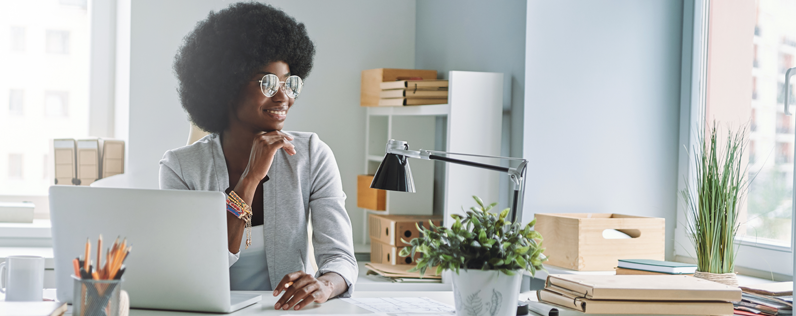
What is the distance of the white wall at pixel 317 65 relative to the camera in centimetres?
324

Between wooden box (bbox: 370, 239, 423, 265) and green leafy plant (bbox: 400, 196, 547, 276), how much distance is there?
5.89 feet

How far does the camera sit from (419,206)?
11.1 ft

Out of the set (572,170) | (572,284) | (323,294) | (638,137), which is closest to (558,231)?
(572,170)

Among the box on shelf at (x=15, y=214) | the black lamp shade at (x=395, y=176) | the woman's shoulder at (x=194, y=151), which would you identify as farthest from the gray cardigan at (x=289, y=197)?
the box on shelf at (x=15, y=214)

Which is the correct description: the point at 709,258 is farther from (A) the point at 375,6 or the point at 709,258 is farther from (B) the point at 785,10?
(A) the point at 375,6

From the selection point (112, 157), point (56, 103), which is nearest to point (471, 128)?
point (112, 157)

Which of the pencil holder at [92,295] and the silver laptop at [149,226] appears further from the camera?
the silver laptop at [149,226]

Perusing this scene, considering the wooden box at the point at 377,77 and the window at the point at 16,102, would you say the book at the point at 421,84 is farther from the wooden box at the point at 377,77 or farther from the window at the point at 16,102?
the window at the point at 16,102

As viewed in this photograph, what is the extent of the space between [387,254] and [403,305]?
1.68 metres

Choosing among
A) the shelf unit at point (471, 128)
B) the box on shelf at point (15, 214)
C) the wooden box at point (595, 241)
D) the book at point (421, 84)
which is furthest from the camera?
the box on shelf at point (15, 214)

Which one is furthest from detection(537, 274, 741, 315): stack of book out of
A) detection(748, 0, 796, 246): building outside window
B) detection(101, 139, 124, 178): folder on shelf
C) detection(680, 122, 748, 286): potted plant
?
detection(101, 139, 124, 178): folder on shelf

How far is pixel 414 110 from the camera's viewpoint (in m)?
3.08

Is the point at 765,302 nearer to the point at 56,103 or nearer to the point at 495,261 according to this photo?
the point at 495,261

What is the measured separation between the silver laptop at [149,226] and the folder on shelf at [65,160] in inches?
87.8
